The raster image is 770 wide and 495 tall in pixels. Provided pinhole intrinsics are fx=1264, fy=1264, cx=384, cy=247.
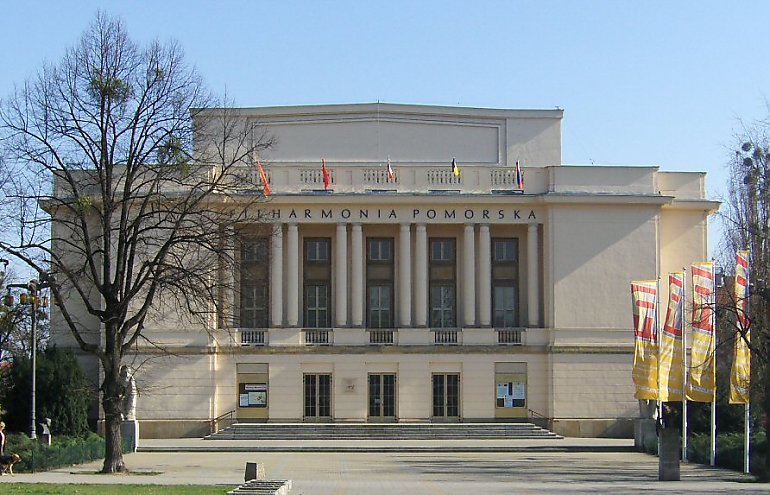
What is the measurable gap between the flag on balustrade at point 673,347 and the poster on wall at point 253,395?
22.5 metres

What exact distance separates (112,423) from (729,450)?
20.9 meters

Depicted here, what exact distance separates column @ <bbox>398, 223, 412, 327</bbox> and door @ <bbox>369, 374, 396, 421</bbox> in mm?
2901

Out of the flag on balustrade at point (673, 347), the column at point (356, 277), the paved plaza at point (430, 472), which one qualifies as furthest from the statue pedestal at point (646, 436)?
the column at point (356, 277)

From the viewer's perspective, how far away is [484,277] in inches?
2511

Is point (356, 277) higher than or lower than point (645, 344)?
higher

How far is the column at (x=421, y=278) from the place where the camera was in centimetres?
6356

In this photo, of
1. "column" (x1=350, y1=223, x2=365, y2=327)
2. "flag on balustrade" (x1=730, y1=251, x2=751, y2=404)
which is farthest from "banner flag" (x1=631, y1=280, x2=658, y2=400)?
"column" (x1=350, y1=223, x2=365, y2=327)

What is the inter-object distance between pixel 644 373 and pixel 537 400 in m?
15.5

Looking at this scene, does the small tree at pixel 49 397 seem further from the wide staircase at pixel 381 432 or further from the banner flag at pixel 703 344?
the banner flag at pixel 703 344

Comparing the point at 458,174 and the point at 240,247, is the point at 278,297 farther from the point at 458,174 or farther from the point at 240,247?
the point at 240,247

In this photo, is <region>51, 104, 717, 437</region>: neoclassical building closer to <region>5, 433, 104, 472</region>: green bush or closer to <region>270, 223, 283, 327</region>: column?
<region>270, 223, 283, 327</region>: column

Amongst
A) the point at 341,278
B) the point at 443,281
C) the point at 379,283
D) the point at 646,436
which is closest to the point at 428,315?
the point at 443,281

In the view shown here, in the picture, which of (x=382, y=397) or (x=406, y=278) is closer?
(x=382, y=397)

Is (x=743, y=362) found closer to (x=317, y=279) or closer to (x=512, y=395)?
(x=512, y=395)
